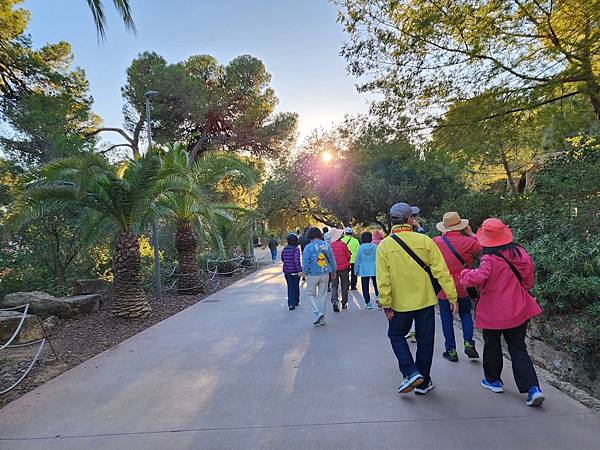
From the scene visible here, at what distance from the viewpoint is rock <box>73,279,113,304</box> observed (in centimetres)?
1088

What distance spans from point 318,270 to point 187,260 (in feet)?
19.3

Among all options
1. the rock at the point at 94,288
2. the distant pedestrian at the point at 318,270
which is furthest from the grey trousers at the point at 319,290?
the rock at the point at 94,288

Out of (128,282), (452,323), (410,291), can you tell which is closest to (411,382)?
(410,291)

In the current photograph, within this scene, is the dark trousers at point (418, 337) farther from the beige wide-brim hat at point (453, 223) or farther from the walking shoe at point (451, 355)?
the beige wide-brim hat at point (453, 223)

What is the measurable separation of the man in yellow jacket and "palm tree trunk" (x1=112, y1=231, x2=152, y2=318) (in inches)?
246

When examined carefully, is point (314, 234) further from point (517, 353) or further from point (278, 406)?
point (517, 353)

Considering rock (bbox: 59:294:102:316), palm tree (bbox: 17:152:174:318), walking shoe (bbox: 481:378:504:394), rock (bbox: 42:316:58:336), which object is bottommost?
walking shoe (bbox: 481:378:504:394)

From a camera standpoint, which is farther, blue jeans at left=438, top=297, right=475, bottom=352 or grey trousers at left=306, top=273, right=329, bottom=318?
grey trousers at left=306, top=273, right=329, bottom=318

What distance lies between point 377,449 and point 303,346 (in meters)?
2.90

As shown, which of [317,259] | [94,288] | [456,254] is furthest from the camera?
[94,288]

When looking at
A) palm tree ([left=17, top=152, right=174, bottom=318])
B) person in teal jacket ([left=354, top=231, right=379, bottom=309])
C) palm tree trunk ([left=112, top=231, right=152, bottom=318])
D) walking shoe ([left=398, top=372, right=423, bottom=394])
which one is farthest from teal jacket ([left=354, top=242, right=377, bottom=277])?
walking shoe ([left=398, top=372, right=423, bottom=394])

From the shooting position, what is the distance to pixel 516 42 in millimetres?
7738

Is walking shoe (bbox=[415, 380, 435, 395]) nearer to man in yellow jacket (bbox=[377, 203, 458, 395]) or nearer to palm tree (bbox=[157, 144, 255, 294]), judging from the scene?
man in yellow jacket (bbox=[377, 203, 458, 395])

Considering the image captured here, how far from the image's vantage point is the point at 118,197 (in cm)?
823
